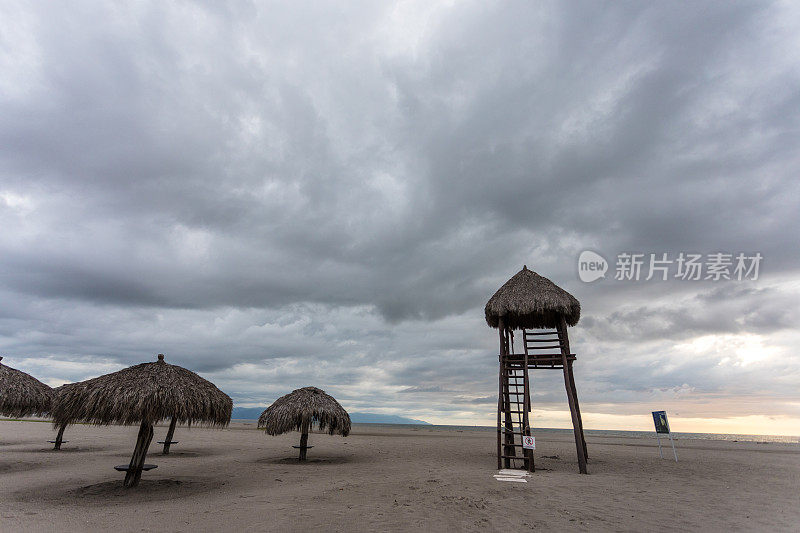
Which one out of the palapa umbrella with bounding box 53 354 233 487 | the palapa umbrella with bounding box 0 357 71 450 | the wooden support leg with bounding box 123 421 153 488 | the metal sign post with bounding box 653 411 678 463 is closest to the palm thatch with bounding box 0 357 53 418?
the palapa umbrella with bounding box 0 357 71 450

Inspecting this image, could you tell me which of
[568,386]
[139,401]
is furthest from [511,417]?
[139,401]

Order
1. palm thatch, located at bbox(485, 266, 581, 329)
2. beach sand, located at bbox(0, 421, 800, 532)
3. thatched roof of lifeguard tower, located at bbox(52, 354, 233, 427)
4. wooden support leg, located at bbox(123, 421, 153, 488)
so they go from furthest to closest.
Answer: palm thatch, located at bbox(485, 266, 581, 329)
wooden support leg, located at bbox(123, 421, 153, 488)
thatched roof of lifeguard tower, located at bbox(52, 354, 233, 427)
beach sand, located at bbox(0, 421, 800, 532)

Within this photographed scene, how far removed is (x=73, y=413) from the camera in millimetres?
9609

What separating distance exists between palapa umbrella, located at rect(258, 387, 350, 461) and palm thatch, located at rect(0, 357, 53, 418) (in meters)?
7.84

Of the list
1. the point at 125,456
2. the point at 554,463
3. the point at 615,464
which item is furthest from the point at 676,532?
the point at 125,456

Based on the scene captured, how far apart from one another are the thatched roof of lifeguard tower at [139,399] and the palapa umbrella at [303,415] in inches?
188

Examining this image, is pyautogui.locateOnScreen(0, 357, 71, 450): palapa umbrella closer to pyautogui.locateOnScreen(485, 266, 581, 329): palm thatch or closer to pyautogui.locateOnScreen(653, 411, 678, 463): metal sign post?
pyautogui.locateOnScreen(485, 266, 581, 329): palm thatch

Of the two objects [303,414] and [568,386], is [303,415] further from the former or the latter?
[568,386]

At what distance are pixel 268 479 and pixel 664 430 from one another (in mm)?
15348

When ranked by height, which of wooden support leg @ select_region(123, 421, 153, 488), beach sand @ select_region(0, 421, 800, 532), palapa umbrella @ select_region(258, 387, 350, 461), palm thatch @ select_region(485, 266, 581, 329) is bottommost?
beach sand @ select_region(0, 421, 800, 532)

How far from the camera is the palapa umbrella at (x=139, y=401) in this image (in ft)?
29.9

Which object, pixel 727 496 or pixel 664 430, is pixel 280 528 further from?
pixel 664 430

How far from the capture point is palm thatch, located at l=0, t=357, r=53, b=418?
44.0 feet

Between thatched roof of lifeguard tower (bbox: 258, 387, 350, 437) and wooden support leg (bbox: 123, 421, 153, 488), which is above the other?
thatched roof of lifeguard tower (bbox: 258, 387, 350, 437)
